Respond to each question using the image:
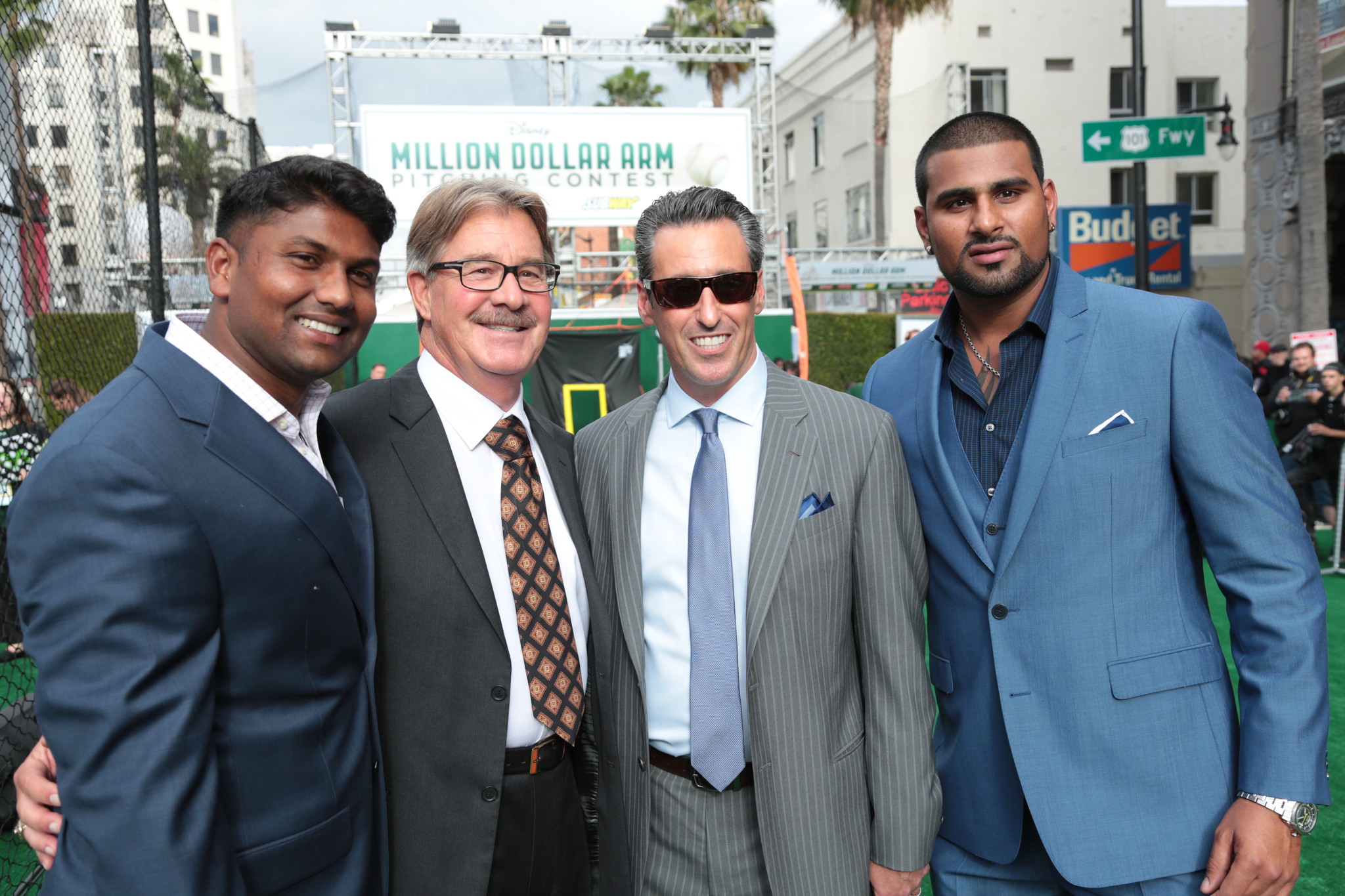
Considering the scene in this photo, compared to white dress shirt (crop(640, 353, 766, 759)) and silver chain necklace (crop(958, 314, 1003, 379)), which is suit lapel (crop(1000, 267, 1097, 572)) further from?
white dress shirt (crop(640, 353, 766, 759))

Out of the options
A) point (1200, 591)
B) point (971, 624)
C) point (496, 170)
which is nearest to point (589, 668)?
point (971, 624)

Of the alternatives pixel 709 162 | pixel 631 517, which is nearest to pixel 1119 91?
pixel 709 162

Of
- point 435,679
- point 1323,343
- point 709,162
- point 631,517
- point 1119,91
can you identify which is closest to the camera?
point 435,679

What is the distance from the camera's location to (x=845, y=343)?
23.5 meters

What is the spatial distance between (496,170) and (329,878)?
1676 cm

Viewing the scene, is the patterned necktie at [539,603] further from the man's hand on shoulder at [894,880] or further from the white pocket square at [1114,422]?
the white pocket square at [1114,422]

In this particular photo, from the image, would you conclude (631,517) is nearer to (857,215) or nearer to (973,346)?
(973,346)

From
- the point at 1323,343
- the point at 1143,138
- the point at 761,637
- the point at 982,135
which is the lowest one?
the point at 761,637

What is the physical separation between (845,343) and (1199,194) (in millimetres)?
13651

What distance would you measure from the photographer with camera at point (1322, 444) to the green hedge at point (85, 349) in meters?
10.2

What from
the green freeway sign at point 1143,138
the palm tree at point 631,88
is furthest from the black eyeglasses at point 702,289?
the palm tree at point 631,88

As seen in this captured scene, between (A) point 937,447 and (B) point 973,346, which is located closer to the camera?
(A) point 937,447

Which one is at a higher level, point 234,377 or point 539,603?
point 234,377

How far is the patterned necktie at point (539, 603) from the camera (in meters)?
2.11
